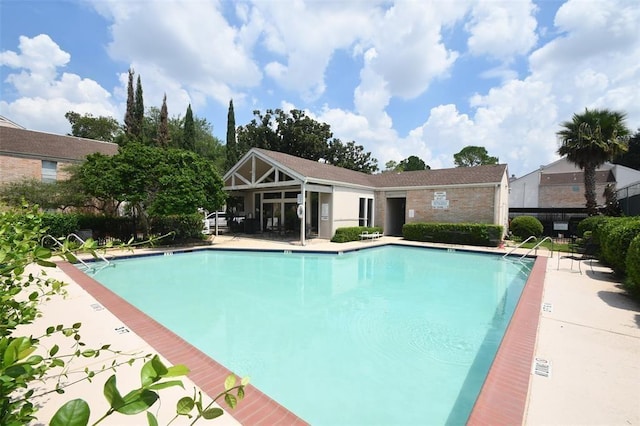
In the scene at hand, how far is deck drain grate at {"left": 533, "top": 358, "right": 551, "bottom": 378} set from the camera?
3707mm

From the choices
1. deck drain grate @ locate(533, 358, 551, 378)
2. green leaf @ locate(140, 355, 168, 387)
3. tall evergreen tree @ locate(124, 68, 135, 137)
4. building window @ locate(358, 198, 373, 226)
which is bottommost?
deck drain grate @ locate(533, 358, 551, 378)

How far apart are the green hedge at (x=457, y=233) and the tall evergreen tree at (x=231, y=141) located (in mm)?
24001

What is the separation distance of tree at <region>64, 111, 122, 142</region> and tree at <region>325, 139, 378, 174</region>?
29299 mm

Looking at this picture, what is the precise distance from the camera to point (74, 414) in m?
0.87

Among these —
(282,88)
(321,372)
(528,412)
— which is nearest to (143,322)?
(321,372)

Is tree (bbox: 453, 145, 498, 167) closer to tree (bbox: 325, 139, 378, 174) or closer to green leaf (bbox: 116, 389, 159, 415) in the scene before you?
tree (bbox: 325, 139, 378, 174)

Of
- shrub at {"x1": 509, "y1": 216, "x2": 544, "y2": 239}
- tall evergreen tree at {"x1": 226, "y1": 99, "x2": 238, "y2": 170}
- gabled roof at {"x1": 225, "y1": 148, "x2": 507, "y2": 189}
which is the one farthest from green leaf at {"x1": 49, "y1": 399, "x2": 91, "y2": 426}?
tall evergreen tree at {"x1": 226, "y1": 99, "x2": 238, "y2": 170}

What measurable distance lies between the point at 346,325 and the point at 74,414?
5838 mm

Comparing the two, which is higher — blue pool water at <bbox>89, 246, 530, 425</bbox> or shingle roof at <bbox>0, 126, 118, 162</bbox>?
shingle roof at <bbox>0, 126, 118, 162</bbox>

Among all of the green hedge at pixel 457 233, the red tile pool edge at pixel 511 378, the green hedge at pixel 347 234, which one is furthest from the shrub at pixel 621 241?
the green hedge at pixel 347 234

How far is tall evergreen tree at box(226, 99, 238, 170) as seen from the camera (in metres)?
35.7

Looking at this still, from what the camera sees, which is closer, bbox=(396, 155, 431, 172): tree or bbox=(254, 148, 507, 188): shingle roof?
bbox=(254, 148, 507, 188): shingle roof

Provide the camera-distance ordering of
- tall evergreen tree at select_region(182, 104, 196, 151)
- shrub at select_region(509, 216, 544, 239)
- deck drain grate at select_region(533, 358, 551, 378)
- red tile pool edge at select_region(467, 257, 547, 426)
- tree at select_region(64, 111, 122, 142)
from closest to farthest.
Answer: red tile pool edge at select_region(467, 257, 547, 426) → deck drain grate at select_region(533, 358, 551, 378) → shrub at select_region(509, 216, 544, 239) → tall evergreen tree at select_region(182, 104, 196, 151) → tree at select_region(64, 111, 122, 142)

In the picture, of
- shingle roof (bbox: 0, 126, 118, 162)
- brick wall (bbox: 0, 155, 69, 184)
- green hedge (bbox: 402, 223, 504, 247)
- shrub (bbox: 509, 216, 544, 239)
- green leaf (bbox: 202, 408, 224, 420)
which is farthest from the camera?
shingle roof (bbox: 0, 126, 118, 162)
